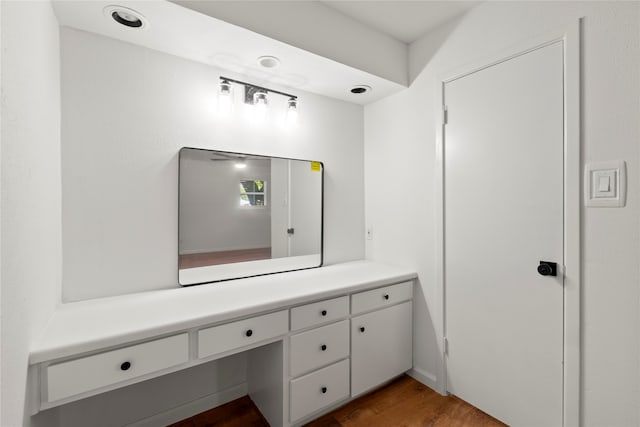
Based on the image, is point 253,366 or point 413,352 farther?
point 413,352

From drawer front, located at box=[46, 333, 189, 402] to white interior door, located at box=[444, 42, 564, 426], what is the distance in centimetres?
165

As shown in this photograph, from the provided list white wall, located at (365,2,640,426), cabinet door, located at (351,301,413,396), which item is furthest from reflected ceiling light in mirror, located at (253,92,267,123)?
cabinet door, located at (351,301,413,396)

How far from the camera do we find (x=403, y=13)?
1886 mm

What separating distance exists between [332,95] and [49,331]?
218 cm

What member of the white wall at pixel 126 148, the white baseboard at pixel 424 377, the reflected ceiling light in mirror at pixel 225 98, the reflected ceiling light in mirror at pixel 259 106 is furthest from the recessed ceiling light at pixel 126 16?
the white baseboard at pixel 424 377

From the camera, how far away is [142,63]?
5.39ft

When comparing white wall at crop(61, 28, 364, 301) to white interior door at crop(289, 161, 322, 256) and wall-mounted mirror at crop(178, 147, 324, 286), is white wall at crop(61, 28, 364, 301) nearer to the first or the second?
wall-mounted mirror at crop(178, 147, 324, 286)

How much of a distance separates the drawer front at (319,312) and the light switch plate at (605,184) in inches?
Result: 51.5

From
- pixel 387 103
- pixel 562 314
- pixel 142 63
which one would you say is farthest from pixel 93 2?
pixel 562 314

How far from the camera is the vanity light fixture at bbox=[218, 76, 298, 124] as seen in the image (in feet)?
6.05

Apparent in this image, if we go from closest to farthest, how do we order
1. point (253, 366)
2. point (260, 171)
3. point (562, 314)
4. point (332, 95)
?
point (562, 314) → point (253, 366) → point (260, 171) → point (332, 95)

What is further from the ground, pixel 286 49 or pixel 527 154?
pixel 286 49

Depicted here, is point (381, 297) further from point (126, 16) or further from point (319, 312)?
point (126, 16)

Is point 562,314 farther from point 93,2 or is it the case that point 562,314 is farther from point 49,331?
point 93,2
